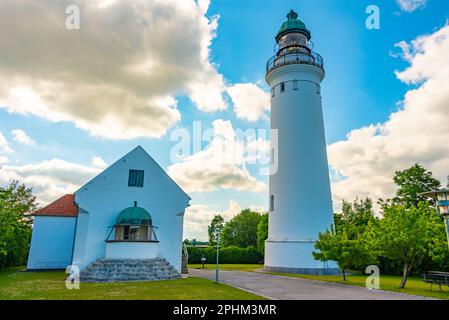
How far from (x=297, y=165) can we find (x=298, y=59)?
365 inches

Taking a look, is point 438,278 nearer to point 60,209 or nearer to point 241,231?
point 60,209

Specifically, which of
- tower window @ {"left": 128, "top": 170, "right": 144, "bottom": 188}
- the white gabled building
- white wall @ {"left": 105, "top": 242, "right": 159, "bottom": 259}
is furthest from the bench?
tower window @ {"left": 128, "top": 170, "right": 144, "bottom": 188}

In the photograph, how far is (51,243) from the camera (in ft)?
77.4

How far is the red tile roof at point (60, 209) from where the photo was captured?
79.2ft

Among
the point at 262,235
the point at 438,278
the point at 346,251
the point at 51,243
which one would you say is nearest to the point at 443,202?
the point at 438,278

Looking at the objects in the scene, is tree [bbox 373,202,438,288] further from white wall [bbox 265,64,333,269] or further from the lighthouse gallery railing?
the lighthouse gallery railing

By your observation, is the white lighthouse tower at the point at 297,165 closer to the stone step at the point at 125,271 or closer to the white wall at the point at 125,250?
the stone step at the point at 125,271

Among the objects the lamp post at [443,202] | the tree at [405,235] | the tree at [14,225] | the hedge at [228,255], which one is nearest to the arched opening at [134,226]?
the tree at [14,225]

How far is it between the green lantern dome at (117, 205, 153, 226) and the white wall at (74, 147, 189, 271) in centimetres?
63

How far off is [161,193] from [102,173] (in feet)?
13.6

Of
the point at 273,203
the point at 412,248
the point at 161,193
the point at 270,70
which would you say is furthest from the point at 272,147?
the point at 412,248
